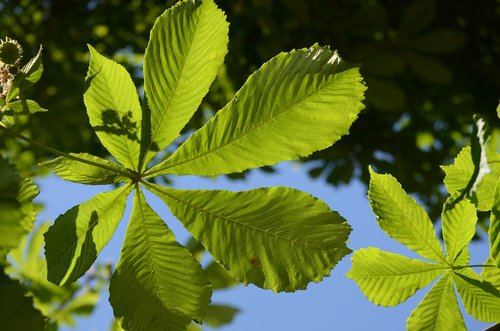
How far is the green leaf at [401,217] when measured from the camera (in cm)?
96

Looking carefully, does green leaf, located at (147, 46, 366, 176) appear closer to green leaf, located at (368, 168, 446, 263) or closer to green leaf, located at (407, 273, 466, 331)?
green leaf, located at (368, 168, 446, 263)

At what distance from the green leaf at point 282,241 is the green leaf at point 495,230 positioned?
0.64 ft

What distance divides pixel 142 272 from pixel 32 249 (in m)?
1.31

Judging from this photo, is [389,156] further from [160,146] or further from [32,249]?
[160,146]

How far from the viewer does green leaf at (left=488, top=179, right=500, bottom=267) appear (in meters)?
0.80

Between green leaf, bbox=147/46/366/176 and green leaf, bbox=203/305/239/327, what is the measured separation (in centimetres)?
126

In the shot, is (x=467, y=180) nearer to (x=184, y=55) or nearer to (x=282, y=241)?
(x=282, y=241)

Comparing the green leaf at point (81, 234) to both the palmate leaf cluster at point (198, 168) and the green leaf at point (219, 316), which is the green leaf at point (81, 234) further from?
the green leaf at point (219, 316)

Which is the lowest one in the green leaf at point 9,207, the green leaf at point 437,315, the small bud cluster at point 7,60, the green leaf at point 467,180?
the green leaf at point 437,315

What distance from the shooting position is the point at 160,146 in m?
0.96

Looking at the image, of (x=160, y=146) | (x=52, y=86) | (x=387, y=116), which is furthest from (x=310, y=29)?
(x=160, y=146)

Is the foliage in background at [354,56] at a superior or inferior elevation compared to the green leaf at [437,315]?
superior

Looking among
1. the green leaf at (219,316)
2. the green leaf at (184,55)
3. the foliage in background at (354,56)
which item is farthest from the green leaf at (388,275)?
the foliage in background at (354,56)

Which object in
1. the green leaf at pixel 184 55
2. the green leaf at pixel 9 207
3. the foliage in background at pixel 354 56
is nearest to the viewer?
the green leaf at pixel 9 207
